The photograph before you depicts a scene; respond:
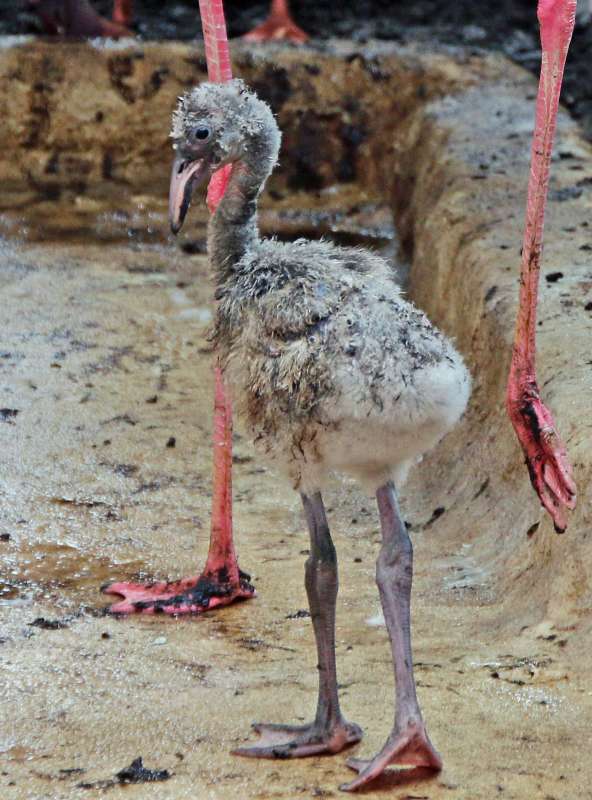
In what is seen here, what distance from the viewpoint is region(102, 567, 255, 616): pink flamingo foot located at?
3592mm

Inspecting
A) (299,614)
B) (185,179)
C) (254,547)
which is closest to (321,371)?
(185,179)

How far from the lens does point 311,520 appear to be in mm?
2795

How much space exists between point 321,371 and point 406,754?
694 millimetres

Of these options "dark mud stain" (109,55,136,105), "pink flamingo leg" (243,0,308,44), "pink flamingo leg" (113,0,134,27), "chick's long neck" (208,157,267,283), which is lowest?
"chick's long neck" (208,157,267,283)

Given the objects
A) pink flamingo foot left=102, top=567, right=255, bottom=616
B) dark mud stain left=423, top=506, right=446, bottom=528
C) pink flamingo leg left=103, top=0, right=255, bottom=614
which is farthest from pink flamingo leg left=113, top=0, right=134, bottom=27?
pink flamingo foot left=102, top=567, right=255, bottom=616

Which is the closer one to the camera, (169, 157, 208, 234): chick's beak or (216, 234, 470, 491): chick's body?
(216, 234, 470, 491): chick's body

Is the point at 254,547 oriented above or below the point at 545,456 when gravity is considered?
below

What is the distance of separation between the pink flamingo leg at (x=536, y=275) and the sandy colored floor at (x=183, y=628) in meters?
0.42

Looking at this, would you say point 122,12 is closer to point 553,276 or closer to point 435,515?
point 553,276

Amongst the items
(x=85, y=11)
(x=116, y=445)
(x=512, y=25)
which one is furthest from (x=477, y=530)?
(x=512, y=25)

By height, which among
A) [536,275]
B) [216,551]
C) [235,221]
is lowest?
[216,551]

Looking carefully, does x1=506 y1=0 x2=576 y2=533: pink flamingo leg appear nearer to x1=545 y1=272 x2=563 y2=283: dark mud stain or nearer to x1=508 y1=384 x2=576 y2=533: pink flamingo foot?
x1=508 y1=384 x2=576 y2=533: pink flamingo foot

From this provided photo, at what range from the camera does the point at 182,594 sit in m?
3.67

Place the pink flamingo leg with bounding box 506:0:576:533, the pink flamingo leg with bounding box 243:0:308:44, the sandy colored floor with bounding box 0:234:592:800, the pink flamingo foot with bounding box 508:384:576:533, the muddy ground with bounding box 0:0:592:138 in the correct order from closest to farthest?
1. the sandy colored floor with bounding box 0:234:592:800
2. the pink flamingo foot with bounding box 508:384:576:533
3. the pink flamingo leg with bounding box 506:0:576:533
4. the pink flamingo leg with bounding box 243:0:308:44
5. the muddy ground with bounding box 0:0:592:138
